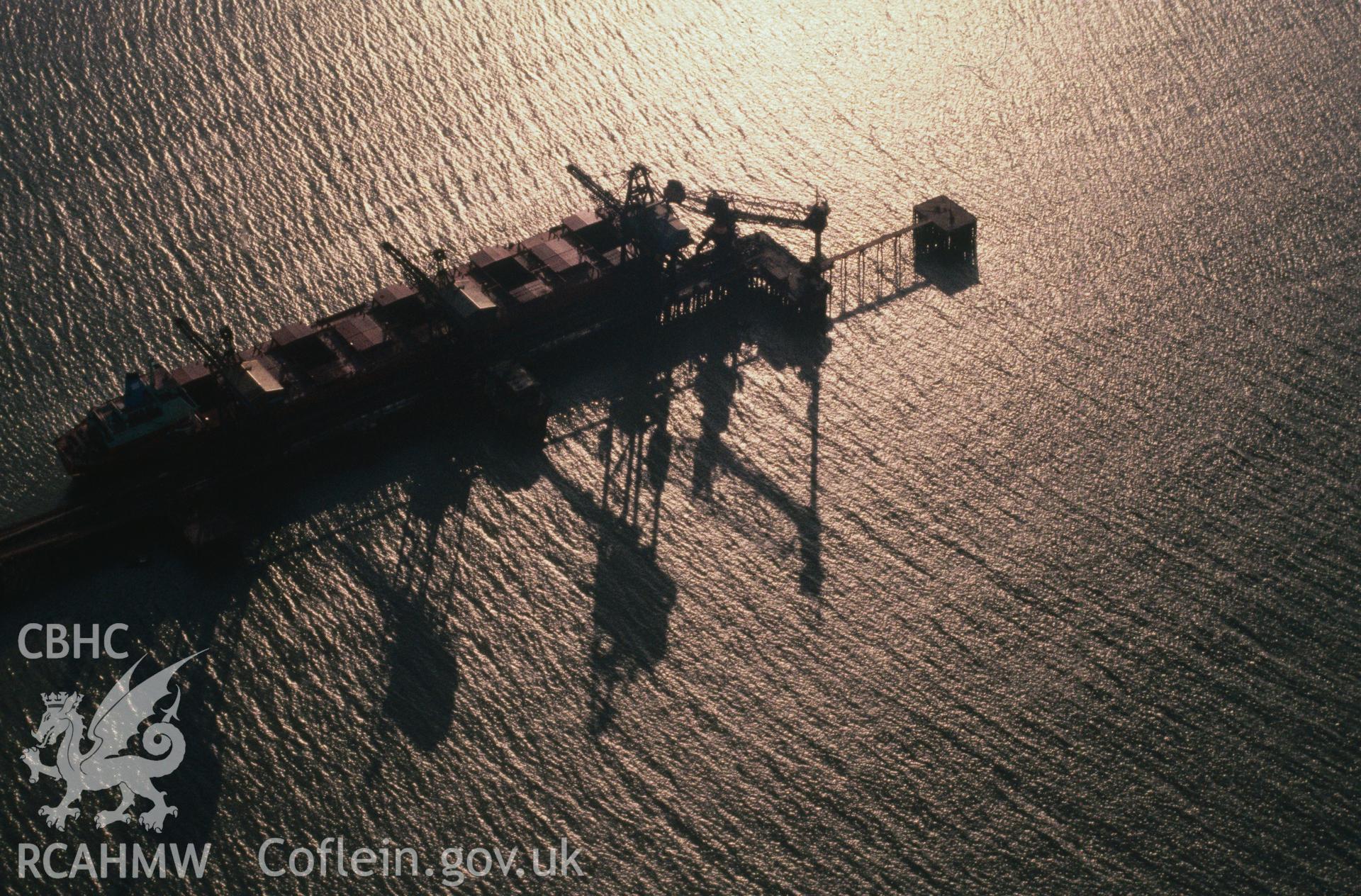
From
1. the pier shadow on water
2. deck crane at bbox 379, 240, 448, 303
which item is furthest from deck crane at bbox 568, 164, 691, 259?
deck crane at bbox 379, 240, 448, 303

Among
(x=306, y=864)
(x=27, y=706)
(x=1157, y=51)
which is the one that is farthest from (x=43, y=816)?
(x=1157, y=51)

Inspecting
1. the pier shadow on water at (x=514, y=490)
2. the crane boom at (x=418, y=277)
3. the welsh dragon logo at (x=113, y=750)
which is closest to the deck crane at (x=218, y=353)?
the pier shadow on water at (x=514, y=490)

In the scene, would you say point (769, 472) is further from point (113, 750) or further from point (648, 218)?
point (113, 750)

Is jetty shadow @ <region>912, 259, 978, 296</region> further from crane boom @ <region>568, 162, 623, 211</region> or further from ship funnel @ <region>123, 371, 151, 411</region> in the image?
ship funnel @ <region>123, 371, 151, 411</region>

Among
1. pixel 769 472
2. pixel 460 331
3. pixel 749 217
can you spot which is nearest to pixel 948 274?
pixel 749 217

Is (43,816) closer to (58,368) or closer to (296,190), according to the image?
(58,368)

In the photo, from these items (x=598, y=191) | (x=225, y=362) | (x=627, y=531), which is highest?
(x=598, y=191)
